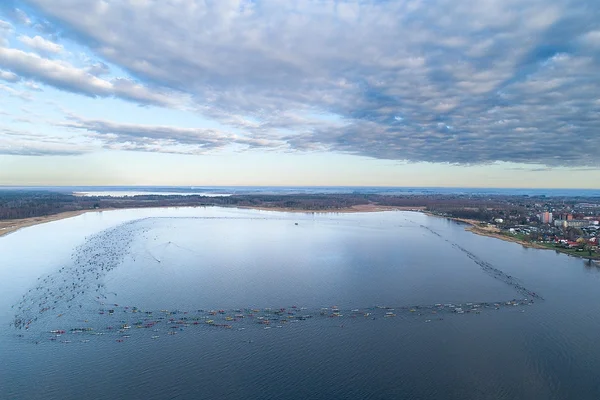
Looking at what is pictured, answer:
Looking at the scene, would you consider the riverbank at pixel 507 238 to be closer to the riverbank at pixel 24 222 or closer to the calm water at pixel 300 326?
the calm water at pixel 300 326

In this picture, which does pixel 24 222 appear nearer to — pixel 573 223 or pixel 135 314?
pixel 135 314

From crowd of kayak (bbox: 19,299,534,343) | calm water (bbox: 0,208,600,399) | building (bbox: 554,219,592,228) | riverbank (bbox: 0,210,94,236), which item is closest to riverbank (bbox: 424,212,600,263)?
calm water (bbox: 0,208,600,399)

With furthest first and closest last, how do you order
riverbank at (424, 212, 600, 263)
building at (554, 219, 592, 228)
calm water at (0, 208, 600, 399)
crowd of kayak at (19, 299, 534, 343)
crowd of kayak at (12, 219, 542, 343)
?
building at (554, 219, 592, 228) < riverbank at (424, 212, 600, 263) < crowd of kayak at (12, 219, 542, 343) < crowd of kayak at (19, 299, 534, 343) < calm water at (0, 208, 600, 399)

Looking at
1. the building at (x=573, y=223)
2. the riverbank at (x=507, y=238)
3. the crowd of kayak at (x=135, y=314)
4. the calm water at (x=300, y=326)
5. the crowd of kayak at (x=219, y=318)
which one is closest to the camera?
the calm water at (x=300, y=326)

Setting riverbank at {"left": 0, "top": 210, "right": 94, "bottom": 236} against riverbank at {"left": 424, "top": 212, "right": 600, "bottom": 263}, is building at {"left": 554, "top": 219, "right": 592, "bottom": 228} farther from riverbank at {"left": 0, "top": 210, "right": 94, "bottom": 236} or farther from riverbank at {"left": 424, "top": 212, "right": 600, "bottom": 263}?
riverbank at {"left": 0, "top": 210, "right": 94, "bottom": 236}

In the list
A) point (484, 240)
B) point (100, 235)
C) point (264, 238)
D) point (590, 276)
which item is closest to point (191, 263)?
point (264, 238)

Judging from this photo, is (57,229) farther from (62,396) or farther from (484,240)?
(484,240)

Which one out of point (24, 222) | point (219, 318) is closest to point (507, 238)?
point (219, 318)

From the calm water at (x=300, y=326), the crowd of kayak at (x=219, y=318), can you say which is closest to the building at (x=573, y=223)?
the calm water at (x=300, y=326)
